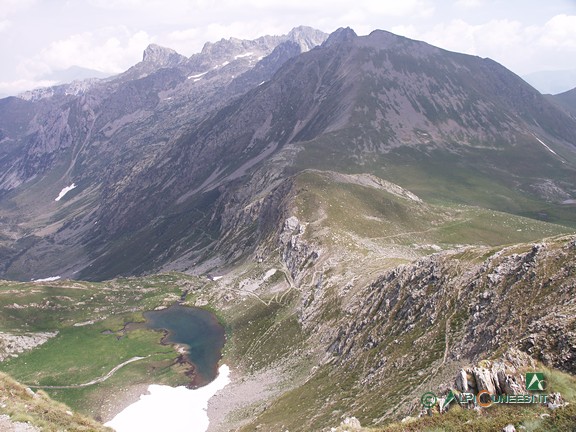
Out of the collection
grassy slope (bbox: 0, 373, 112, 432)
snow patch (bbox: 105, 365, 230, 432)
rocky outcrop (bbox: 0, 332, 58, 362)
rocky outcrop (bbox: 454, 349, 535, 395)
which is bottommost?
snow patch (bbox: 105, 365, 230, 432)

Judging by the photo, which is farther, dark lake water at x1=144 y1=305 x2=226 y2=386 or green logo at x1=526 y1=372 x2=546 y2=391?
dark lake water at x1=144 y1=305 x2=226 y2=386

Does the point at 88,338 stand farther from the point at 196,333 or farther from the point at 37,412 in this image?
the point at 37,412

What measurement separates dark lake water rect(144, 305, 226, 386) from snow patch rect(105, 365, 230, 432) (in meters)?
5.19

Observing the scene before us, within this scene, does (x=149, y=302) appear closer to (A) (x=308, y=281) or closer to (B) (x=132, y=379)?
(B) (x=132, y=379)

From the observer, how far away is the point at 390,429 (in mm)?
28766

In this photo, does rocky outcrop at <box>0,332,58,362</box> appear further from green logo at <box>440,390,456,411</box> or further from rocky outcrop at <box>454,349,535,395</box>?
rocky outcrop at <box>454,349,535,395</box>

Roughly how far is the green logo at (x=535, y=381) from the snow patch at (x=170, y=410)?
236 ft

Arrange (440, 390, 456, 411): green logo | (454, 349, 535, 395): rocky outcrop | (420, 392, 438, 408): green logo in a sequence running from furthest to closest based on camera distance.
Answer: (420, 392, 438, 408): green logo
(440, 390, 456, 411): green logo
(454, 349, 535, 395): rocky outcrop

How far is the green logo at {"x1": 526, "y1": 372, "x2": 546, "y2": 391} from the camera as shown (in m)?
28.5

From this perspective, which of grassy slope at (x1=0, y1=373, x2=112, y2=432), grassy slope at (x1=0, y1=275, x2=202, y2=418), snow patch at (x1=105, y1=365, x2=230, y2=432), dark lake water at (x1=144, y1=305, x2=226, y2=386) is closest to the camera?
grassy slope at (x1=0, y1=373, x2=112, y2=432)

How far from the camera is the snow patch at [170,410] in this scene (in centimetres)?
8950

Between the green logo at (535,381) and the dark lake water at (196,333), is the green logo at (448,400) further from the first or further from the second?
the dark lake water at (196,333)

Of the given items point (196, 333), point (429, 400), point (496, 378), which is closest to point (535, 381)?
point (496, 378)

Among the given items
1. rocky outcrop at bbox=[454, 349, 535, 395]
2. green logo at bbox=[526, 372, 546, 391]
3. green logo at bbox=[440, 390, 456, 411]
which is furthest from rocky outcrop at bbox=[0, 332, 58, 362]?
green logo at bbox=[526, 372, 546, 391]
